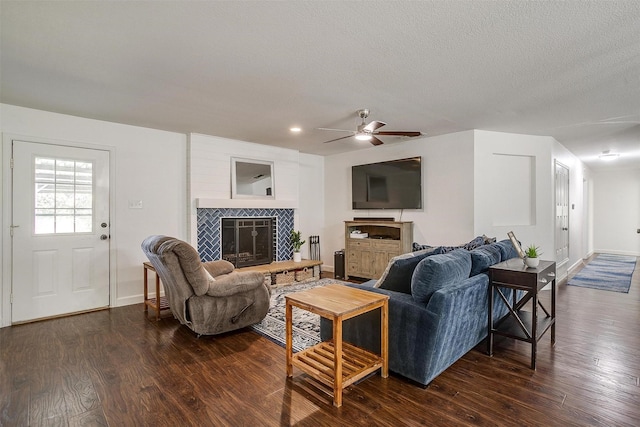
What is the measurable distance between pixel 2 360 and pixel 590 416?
4.52m

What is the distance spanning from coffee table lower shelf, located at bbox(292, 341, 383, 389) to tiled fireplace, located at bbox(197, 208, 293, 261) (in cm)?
312

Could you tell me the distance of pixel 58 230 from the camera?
403 cm

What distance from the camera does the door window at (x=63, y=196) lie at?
3914 mm

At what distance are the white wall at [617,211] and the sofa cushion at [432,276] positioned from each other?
9839mm

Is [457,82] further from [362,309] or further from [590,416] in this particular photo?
[590,416]

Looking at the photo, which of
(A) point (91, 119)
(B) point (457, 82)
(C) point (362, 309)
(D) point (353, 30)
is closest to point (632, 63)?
(B) point (457, 82)

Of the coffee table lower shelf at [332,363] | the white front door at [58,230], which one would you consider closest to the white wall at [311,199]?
the white front door at [58,230]

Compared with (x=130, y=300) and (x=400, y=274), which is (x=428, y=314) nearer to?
(x=400, y=274)

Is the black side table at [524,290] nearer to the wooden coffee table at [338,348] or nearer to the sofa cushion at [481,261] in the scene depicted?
the sofa cushion at [481,261]

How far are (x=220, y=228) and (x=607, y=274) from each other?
7.39m

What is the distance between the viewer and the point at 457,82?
3121 mm

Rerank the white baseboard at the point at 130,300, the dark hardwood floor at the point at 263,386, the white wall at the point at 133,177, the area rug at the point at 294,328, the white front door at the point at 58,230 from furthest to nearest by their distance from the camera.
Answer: the white baseboard at the point at 130,300, the white wall at the point at 133,177, the white front door at the point at 58,230, the area rug at the point at 294,328, the dark hardwood floor at the point at 263,386

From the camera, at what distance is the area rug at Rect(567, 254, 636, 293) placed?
5465mm

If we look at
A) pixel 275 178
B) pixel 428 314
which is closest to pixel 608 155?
pixel 275 178
